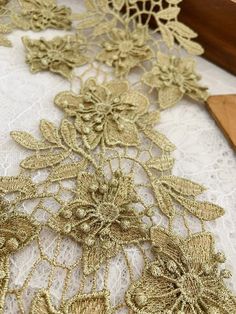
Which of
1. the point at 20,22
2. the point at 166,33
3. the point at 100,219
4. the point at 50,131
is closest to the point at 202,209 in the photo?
the point at 100,219

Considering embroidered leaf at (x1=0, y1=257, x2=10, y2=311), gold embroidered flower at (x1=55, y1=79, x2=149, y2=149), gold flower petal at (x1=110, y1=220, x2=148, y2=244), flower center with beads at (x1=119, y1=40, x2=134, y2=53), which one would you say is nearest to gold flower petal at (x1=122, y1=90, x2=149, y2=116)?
gold embroidered flower at (x1=55, y1=79, x2=149, y2=149)

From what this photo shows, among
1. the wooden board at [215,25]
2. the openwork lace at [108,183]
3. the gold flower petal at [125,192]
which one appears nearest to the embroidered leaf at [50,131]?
the openwork lace at [108,183]

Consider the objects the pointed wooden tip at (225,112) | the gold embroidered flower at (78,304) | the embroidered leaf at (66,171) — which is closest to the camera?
the gold embroidered flower at (78,304)

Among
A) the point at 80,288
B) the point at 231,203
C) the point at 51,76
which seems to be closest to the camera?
the point at 80,288

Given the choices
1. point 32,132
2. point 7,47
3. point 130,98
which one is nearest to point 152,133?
point 130,98

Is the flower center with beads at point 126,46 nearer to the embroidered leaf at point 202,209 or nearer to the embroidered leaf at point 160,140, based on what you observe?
the embroidered leaf at point 160,140

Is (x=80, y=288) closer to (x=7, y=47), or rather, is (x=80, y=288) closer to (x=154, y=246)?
(x=154, y=246)
